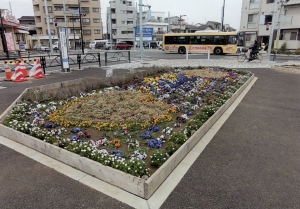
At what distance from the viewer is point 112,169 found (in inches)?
119

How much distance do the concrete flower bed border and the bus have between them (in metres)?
23.2

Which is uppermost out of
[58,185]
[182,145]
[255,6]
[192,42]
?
[255,6]

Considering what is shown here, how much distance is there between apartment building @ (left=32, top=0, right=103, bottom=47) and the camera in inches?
2136

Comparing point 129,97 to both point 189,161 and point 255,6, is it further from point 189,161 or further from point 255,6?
point 255,6

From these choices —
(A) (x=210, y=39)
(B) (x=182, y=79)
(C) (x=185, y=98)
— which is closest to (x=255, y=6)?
(A) (x=210, y=39)

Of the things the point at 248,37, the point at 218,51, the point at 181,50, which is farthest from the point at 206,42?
the point at 248,37

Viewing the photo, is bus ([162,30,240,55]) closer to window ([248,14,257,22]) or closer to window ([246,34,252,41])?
window ([246,34,252,41])

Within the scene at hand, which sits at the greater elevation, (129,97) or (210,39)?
(210,39)

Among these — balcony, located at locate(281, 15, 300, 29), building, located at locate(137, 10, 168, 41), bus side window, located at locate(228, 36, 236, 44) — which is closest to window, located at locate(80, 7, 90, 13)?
building, located at locate(137, 10, 168, 41)

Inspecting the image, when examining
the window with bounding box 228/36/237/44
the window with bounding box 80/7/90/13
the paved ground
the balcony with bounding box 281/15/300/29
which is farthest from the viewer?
the window with bounding box 80/7/90/13

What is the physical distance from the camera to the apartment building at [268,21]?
30078mm

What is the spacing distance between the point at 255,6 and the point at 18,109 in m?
38.0

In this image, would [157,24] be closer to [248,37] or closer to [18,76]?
[248,37]

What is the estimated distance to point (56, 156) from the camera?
12.1ft
